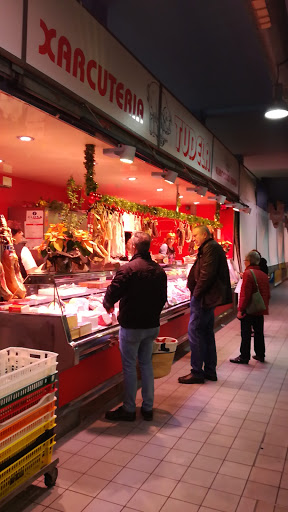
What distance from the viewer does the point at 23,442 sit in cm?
293

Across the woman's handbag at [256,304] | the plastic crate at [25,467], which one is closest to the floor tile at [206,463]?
the plastic crate at [25,467]

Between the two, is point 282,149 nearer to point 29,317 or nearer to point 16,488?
point 29,317

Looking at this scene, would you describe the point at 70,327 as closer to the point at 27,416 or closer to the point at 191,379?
the point at 27,416

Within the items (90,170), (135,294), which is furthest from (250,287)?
(90,170)

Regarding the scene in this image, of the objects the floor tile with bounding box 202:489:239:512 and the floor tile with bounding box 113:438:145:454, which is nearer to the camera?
the floor tile with bounding box 202:489:239:512

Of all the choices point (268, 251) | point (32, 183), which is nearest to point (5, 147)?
point (32, 183)

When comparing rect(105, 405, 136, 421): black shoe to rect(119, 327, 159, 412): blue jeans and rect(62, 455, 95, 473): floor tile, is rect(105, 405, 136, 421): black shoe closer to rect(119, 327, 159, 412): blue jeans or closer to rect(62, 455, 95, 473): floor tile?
rect(119, 327, 159, 412): blue jeans

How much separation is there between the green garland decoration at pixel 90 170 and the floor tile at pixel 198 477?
3241mm

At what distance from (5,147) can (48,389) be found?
12.0ft

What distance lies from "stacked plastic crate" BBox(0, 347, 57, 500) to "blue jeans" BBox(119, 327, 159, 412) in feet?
3.56

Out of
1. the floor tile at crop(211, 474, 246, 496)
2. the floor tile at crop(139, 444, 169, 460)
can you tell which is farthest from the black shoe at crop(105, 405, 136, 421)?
the floor tile at crop(211, 474, 246, 496)

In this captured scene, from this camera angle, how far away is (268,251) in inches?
773

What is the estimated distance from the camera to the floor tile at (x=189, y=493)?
3080 millimetres

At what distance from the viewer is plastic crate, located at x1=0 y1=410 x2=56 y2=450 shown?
278 centimetres
